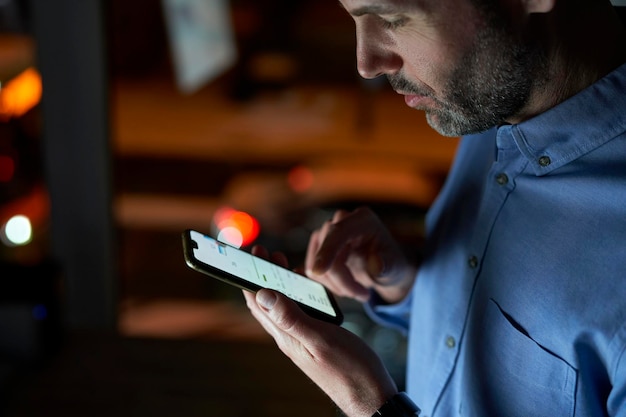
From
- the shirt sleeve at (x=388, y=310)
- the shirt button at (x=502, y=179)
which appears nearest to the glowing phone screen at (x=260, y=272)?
the shirt sleeve at (x=388, y=310)

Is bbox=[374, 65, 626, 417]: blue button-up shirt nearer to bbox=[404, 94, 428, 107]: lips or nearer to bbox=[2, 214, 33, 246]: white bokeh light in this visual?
bbox=[404, 94, 428, 107]: lips

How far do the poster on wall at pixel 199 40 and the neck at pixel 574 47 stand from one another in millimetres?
1655

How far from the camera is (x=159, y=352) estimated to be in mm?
1332

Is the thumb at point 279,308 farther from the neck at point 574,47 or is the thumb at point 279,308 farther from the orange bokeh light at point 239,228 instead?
the orange bokeh light at point 239,228

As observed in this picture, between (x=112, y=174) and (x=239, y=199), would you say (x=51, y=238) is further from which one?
(x=239, y=199)

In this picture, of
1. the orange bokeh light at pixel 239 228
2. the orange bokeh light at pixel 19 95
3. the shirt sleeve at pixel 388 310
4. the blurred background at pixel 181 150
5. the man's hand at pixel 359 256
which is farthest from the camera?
the orange bokeh light at pixel 239 228

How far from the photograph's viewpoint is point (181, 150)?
8.38 ft

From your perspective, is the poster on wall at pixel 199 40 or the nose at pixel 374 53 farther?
the poster on wall at pixel 199 40

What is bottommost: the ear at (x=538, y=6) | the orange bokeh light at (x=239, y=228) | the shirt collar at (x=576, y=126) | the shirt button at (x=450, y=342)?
the orange bokeh light at (x=239, y=228)

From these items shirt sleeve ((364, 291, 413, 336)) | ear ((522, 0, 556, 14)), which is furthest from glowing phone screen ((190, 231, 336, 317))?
ear ((522, 0, 556, 14))

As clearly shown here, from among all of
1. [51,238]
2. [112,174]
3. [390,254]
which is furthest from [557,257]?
[51,238]

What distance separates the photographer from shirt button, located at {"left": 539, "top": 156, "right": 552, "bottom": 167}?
0.80m

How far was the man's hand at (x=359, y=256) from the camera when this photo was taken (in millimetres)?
948

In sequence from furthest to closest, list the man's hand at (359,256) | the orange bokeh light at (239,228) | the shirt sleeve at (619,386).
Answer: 1. the orange bokeh light at (239,228)
2. the man's hand at (359,256)
3. the shirt sleeve at (619,386)
